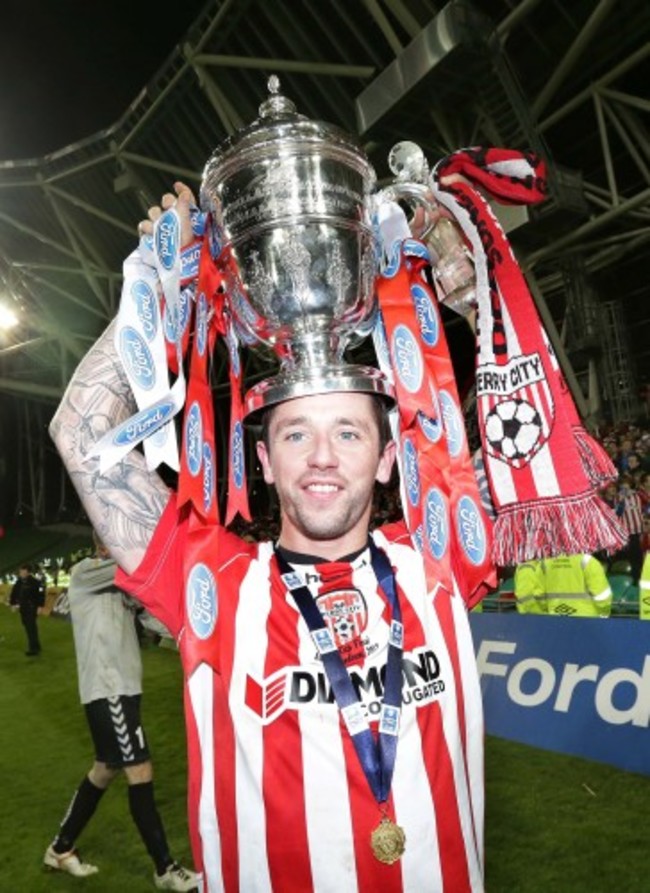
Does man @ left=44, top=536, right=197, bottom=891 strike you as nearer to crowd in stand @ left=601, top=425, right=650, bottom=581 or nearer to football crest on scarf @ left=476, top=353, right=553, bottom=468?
football crest on scarf @ left=476, top=353, right=553, bottom=468

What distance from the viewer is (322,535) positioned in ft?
5.54

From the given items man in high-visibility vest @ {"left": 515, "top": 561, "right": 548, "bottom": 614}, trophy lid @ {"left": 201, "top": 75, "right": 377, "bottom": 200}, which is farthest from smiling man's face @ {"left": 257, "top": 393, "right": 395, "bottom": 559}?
man in high-visibility vest @ {"left": 515, "top": 561, "right": 548, "bottom": 614}

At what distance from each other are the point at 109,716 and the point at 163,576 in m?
2.28

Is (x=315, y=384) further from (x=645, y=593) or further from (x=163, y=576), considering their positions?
(x=645, y=593)

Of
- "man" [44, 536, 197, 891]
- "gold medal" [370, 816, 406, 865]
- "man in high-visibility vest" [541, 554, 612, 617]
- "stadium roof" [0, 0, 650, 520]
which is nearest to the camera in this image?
"gold medal" [370, 816, 406, 865]

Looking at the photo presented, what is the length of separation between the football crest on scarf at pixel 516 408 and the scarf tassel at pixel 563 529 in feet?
0.41

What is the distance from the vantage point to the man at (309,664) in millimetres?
1561

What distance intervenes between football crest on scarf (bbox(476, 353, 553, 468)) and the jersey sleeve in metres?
0.82

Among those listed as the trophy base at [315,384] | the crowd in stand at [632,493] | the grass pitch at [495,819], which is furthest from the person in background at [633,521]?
the trophy base at [315,384]

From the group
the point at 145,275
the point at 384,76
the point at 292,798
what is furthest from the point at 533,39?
the point at 292,798

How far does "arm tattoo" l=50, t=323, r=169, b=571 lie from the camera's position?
1.73 m

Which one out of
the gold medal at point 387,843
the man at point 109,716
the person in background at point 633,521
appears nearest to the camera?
the gold medal at point 387,843

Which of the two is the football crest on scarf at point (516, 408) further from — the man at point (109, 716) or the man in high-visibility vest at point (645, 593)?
the man in high-visibility vest at point (645, 593)

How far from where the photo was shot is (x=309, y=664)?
1672 mm
